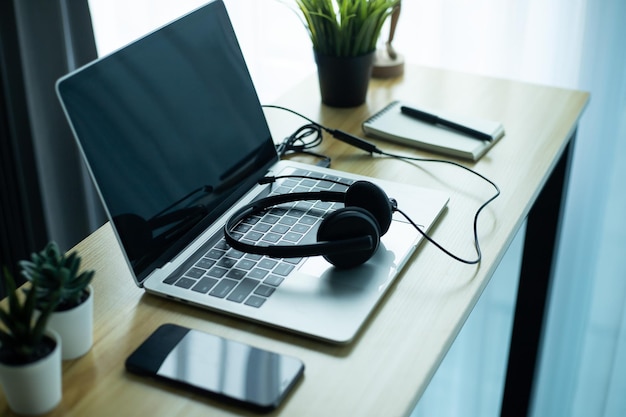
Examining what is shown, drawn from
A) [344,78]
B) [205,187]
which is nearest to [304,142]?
[344,78]

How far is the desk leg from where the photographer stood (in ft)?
4.61

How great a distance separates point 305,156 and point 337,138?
0.20ft

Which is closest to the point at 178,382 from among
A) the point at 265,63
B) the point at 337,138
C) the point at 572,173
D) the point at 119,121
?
the point at 119,121

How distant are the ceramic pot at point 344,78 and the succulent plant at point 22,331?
0.71 m

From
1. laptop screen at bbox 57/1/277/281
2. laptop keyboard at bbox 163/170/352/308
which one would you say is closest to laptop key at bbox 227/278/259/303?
laptop keyboard at bbox 163/170/352/308

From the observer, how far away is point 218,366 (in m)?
0.70

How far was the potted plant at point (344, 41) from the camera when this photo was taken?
3.88ft

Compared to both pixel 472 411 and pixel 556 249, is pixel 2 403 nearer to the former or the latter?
pixel 556 249

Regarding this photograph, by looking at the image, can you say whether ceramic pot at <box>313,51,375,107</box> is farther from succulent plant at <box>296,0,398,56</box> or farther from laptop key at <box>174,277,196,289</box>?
laptop key at <box>174,277,196,289</box>

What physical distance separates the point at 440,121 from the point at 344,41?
8.0 inches

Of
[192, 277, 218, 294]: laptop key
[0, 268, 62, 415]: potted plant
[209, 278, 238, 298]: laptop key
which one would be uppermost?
[0, 268, 62, 415]: potted plant

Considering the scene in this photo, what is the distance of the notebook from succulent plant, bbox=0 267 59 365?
646 millimetres

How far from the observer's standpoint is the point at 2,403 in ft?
2.21

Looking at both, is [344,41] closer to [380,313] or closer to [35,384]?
[380,313]
